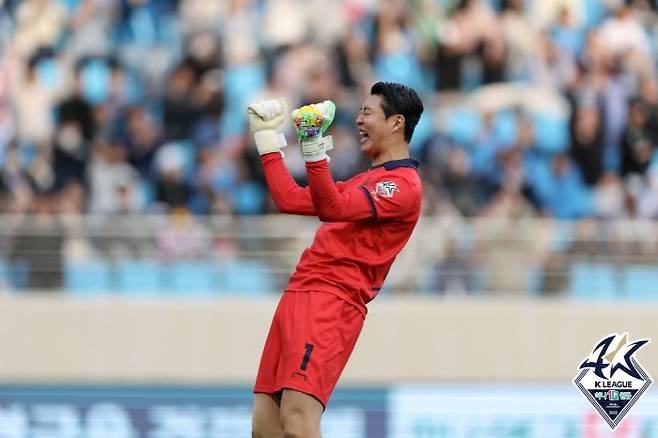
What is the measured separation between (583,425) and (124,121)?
4.89 metres

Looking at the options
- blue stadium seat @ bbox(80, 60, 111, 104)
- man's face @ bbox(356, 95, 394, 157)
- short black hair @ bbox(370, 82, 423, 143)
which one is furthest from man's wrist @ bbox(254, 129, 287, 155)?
blue stadium seat @ bbox(80, 60, 111, 104)

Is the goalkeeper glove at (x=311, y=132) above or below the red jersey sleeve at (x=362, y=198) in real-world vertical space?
above

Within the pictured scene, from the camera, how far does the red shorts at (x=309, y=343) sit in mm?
6324

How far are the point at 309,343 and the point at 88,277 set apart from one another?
5496mm

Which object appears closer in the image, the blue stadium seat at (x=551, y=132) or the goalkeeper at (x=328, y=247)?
the goalkeeper at (x=328, y=247)

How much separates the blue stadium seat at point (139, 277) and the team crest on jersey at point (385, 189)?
17.1 feet

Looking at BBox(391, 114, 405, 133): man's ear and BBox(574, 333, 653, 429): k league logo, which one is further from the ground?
BBox(391, 114, 405, 133): man's ear

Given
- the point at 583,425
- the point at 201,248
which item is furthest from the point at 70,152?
the point at 583,425

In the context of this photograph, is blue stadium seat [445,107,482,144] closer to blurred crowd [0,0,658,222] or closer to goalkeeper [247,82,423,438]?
blurred crowd [0,0,658,222]

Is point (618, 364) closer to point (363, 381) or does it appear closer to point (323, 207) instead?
point (323, 207)

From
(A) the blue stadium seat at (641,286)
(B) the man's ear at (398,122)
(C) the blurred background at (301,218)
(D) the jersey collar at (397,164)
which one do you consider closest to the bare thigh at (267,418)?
(D) the jersey collar at (397,164)

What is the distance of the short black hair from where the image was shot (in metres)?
6.51

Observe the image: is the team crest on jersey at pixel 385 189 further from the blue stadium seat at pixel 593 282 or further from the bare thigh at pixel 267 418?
the blue stadium seat at pixel 593 282

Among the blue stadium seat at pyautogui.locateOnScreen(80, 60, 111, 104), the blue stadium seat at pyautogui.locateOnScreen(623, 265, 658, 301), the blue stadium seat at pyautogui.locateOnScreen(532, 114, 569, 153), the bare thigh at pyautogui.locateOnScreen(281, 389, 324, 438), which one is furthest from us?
the blue stadium seat at pyautogui.locateOnScreen(80, 60, 111, 104)
